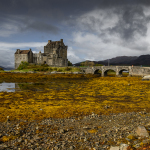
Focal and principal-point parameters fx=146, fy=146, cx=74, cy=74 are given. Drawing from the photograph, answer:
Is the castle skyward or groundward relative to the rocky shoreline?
skyward

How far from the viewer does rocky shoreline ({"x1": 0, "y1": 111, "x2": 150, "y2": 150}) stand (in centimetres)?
646

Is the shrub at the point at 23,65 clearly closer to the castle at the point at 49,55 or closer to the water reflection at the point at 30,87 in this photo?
the castle at the point at 49,55

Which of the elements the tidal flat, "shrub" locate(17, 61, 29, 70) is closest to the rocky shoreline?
the tidal flat

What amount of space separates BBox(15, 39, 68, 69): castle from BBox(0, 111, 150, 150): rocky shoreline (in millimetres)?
76614

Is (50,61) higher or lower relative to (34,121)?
higher

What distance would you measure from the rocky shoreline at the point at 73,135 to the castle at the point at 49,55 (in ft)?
251

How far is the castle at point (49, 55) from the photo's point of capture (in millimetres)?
86062

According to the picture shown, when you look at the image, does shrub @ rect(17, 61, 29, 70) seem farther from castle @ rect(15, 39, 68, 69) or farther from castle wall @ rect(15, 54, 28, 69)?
castle @ rect(15, 39, 68, 69)

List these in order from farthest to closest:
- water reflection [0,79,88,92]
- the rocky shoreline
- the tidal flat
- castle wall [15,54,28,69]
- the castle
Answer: castle wall [15,54,28,69] → the castle → water reflection [0,79,88,92] → the tidal flat → the rocky shoreline

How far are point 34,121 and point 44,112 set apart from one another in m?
2.07

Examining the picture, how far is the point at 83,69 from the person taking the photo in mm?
80062

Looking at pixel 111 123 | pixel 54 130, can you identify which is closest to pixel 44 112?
pixel 54 130

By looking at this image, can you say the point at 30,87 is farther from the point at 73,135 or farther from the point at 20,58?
the point at 20,58

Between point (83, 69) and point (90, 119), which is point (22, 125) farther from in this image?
point (83, 69)
